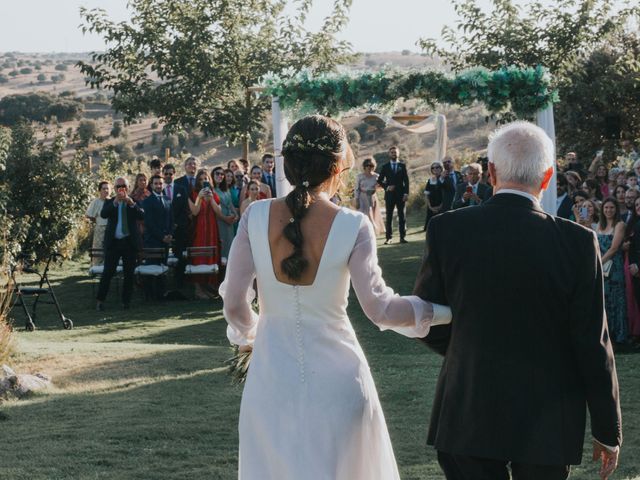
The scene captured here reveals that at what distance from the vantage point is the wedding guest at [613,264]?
11867 mm

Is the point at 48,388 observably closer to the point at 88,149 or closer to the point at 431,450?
the point at 431,450

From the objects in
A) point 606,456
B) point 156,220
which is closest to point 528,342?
point 606,456

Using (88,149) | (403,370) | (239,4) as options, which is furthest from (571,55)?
(88,149)

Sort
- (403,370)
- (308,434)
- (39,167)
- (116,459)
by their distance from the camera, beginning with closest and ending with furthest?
(308,434) → (116,459) → (403,370) → (39,167)

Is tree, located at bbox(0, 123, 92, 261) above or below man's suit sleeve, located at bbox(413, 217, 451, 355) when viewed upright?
below

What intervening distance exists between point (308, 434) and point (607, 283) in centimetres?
882

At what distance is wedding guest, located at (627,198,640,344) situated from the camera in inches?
469

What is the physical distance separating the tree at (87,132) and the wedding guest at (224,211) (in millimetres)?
38989

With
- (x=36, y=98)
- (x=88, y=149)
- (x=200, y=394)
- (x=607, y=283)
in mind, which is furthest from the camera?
(x=36, y=98)

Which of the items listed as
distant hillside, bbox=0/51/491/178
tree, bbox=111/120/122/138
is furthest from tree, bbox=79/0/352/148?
tree, bbox=111/120/122/138

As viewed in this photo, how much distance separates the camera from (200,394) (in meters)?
9.21

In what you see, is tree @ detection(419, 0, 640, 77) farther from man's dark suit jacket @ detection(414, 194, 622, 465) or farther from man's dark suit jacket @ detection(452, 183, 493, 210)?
man's dark suit jacket @ detection(414, 194, 622, 465)

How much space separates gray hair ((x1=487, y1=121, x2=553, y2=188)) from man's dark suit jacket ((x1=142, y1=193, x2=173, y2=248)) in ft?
41.9

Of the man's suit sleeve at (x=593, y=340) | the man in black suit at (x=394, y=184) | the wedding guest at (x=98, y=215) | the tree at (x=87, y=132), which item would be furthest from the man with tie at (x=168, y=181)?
the tree at (x=87, y=132)
